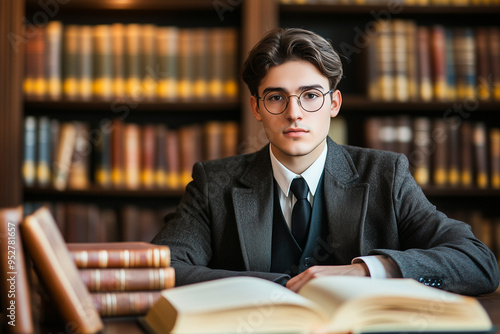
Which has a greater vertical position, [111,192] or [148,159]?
[148,159]

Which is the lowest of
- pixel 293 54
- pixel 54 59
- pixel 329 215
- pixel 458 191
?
pixel 458 191

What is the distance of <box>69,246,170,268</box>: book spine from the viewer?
0.89 meters

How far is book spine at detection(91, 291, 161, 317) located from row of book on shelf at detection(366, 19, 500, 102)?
1.99 m

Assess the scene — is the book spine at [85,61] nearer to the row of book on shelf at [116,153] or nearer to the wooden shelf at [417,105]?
the row of book on shelf at [116,153]

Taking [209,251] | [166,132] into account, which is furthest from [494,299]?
[166,132]

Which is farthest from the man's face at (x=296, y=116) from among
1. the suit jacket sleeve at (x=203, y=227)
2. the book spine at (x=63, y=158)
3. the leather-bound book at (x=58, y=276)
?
the book spine at (x=63, y=158)

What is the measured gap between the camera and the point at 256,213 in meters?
1.62

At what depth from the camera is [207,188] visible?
5.65ft

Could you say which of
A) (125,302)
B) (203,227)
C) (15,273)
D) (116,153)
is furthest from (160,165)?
(15,273)

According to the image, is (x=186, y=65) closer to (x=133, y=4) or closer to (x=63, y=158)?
(x=133, y=4)

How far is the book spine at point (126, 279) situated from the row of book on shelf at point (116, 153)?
1746 mm

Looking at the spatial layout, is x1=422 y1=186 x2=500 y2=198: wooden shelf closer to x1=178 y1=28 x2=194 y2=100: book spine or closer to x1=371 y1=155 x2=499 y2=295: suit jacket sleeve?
x1=371 y1=155 x2=499 y2=295: suit jacket sleeve

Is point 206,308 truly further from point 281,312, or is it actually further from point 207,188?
point 207,188

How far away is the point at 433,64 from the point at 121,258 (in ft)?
7.05
